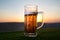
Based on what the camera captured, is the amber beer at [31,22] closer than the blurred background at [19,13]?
Yes

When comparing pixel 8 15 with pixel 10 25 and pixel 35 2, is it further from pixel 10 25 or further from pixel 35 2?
pixel 35 2

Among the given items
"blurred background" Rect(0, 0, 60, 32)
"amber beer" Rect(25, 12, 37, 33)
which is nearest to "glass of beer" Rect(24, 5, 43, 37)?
"amber beer" Rect(25, 12, 37, 33)

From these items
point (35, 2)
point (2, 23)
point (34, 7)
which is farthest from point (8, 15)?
point (34, 7)

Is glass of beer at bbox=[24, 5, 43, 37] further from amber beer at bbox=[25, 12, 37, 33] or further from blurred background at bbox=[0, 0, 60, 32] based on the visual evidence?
blurred background at bbox=[0, 0, 60, 32]

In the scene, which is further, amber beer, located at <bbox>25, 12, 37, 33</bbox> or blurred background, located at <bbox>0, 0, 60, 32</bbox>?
blurred background, located at <bbox>0, 0, 60, 32</bbox>

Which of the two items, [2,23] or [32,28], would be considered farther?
[2,23]

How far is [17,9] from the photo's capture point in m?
1.38

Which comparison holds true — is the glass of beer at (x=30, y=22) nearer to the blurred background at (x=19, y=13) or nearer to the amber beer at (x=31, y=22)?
the amber beer at (x=31, y=22)

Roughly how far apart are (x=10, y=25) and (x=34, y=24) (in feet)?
1.23

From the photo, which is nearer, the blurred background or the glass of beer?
the glass of beer

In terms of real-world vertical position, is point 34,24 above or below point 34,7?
below

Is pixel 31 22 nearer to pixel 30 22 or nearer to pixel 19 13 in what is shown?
pixel 30 22

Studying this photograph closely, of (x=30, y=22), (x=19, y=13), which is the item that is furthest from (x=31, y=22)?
(x=19, y=13)

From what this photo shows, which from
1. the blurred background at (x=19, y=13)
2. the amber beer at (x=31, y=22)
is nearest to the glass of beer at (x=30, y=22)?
the amber beer at (x=31, y=22)
